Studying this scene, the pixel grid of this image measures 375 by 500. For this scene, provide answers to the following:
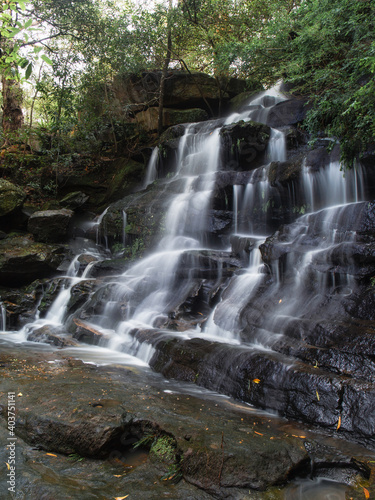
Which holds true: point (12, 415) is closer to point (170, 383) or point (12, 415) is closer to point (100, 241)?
point (170, 383)

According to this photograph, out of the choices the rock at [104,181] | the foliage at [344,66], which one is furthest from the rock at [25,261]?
the foliage at [344,66]

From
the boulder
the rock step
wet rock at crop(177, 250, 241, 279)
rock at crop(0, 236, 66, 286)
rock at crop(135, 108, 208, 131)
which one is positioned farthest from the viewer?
rock at crop(135, 108, 208, 131)

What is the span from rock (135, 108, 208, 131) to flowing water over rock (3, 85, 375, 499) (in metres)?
3.58

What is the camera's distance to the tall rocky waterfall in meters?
4.57

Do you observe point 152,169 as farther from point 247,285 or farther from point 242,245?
point 247,285

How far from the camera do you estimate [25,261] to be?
387 inches

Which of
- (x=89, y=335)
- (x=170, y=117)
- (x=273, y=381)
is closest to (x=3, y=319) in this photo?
(x=89, y=335)

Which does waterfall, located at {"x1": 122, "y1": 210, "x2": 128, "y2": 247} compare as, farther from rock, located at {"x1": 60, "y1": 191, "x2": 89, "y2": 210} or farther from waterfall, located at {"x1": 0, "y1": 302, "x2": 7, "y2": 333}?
waterfall, located at {"x1": 0, "y1": 302, "x2": 7, "y2": 333}

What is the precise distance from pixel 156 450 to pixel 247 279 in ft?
16.1

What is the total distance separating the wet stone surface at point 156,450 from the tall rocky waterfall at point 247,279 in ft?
2.26

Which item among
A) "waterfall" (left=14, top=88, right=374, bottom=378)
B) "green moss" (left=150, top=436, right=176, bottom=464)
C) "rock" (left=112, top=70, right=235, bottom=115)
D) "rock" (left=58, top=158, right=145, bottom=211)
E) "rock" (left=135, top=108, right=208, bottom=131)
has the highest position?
"rock" (left=112, top=70, right=235, bottom=115)

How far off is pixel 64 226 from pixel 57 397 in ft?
29.4

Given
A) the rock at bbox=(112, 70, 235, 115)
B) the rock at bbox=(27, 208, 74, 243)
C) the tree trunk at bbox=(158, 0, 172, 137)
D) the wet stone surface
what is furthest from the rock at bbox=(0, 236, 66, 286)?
the rock at bbox=(112, 70, 235, 115)

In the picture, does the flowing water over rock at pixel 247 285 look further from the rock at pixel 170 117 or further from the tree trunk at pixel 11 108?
the tree trunk at pixel 11 108
